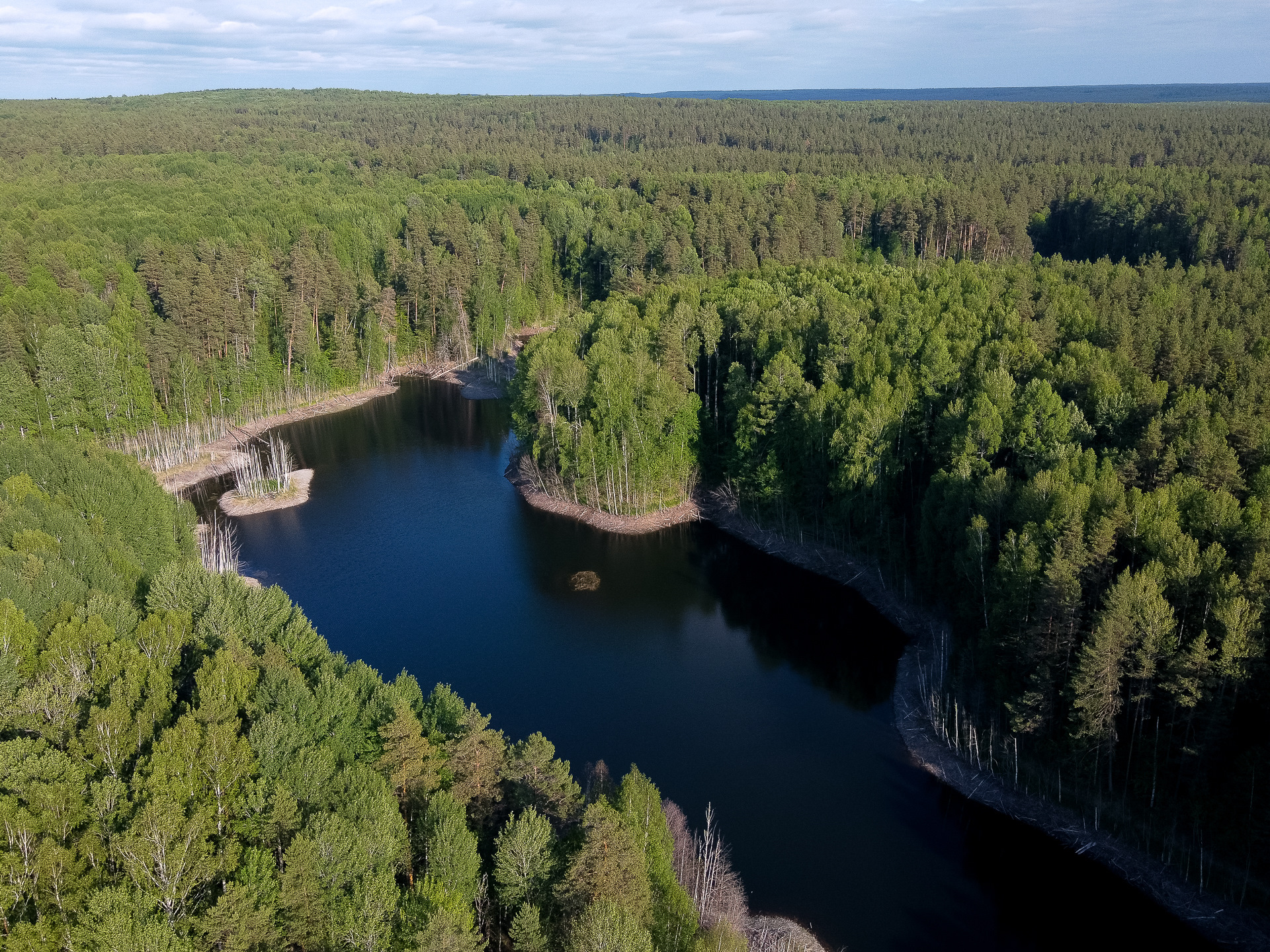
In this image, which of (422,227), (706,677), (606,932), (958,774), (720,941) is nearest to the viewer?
(606,932)

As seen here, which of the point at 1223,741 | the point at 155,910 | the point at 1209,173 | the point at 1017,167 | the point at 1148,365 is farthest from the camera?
the point at 1017,167

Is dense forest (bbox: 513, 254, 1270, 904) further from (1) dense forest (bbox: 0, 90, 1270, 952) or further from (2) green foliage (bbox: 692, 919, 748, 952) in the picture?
(2) green foliage (bbox: 692, 919, 748, 952)

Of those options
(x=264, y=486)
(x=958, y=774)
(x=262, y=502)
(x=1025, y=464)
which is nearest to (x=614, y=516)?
(x=262, y=502)

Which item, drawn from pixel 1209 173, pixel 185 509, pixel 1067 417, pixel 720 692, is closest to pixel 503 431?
pixel 185 509

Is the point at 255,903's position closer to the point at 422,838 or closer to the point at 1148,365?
the point at 422,838

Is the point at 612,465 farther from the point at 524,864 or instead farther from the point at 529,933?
the point at 529,933

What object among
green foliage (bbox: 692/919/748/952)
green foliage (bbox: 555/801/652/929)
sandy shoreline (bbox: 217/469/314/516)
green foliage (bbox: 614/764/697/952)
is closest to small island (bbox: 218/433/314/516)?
sandy shoreline (bbox: 217/469/314/516)
